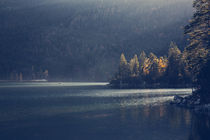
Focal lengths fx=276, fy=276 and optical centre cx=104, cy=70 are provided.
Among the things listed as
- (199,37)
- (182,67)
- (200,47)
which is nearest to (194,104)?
(200,47)

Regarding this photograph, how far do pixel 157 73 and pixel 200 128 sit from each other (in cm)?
10754

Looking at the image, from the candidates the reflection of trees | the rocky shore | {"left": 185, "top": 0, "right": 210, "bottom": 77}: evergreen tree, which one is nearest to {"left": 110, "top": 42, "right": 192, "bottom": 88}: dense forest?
the rocky shore

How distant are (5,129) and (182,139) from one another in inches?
955

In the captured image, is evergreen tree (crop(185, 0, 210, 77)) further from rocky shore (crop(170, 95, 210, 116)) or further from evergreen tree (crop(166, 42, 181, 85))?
evergreen tree (crop(166, 42, 181, 85))

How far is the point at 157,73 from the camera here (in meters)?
145

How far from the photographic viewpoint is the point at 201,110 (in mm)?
53500

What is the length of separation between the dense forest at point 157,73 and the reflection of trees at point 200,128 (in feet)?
275

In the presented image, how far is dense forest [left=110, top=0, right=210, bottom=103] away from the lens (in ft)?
182

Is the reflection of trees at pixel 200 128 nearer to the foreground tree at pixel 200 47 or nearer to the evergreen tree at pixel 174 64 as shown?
the foreground tree at pixel 200 47

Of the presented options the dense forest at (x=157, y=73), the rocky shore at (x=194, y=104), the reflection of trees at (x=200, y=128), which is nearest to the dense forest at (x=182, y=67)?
the dense forest at (x=157, y=73)

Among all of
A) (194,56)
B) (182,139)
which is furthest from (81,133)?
(194,56)

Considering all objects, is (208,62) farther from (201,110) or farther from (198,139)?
(198,139)

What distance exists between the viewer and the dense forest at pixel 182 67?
5562 cm

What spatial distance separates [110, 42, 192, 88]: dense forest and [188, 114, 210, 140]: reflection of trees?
8380 centimetres
